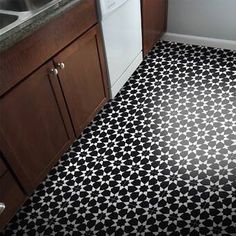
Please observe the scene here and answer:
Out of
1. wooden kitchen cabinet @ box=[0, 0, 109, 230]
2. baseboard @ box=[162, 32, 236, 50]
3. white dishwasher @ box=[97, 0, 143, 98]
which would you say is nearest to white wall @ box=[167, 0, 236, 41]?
baseboard @ box=[162, 32, 236, 50]

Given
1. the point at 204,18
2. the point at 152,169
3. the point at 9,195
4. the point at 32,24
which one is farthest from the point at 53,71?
the point at 204,18

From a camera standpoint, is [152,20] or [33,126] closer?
[33,126]

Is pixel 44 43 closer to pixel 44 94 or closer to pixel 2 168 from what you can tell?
pixel 44 94

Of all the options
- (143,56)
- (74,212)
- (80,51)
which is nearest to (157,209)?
(74,212)

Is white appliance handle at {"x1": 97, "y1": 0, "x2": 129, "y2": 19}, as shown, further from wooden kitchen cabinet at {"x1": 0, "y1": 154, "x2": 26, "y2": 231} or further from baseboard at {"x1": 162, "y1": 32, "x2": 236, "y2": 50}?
baseboard at {"x1": 162, "y1": 32, "x2": 236, "y2": 50}

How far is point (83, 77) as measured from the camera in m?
1.63

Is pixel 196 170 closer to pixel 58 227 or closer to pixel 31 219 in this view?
pixel 58 227

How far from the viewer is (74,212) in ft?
4.95

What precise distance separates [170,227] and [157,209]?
109 mm

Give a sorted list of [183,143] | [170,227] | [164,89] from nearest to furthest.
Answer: [170,227] < [183,143] < [164,89]

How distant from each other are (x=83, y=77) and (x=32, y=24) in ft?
1.64

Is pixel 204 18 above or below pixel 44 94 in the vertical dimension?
below

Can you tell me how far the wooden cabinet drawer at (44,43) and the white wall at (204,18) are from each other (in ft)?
3.73

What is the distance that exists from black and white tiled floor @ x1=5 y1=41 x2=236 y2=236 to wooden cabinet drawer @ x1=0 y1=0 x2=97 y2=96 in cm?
68
